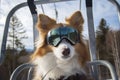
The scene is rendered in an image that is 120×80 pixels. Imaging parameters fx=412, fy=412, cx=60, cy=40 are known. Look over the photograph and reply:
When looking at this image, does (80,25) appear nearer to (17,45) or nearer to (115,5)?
(115,5)

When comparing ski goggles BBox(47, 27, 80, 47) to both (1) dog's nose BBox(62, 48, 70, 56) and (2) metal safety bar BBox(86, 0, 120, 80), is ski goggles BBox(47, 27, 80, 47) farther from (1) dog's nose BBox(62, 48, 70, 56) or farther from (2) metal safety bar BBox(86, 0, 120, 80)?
(2) metal safety bar BBox(86, 0, 120, 80)

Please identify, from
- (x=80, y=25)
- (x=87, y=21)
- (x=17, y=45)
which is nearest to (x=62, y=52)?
(x=80, y=25)

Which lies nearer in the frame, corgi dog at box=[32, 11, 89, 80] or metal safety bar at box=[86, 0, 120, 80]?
corgi dog at box=[32, 11, 89, 80]

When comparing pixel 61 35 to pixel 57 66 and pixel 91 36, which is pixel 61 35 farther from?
pixel 91 36

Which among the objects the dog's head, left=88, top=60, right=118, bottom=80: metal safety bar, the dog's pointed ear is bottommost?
left=88, top=60, right=118, bottom=80: metal safety bar

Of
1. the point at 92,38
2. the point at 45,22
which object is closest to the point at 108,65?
the point at 92,38

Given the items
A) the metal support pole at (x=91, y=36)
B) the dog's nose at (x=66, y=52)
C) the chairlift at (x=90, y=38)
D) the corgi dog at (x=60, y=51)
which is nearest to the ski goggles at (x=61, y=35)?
the corgi dog at (x=60, y=51)

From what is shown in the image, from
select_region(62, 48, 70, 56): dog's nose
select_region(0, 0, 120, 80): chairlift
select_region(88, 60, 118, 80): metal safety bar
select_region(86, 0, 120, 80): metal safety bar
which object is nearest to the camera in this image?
select_region(62, 48, 70, 56): dog's nose

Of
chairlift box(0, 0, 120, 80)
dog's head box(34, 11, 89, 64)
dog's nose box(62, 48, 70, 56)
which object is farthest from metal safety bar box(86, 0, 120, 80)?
dog's nose box(62, 48, 70, 56)
